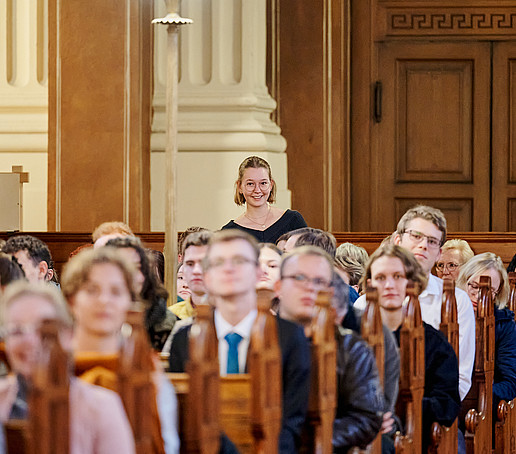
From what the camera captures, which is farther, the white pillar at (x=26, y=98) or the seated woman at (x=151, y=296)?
the white pillar at (x=26, y=98)

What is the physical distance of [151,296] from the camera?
14.2 ft

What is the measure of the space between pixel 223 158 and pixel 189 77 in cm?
72

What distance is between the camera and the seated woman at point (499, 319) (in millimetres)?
5949

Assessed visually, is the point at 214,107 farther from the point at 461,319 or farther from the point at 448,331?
the point at 448,331

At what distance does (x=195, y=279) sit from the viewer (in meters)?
5.01

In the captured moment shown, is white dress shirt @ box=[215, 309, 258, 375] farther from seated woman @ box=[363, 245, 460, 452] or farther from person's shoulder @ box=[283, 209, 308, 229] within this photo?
person's shoulder @ box=[283, 209, 308, 229]

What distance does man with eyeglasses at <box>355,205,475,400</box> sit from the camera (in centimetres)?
523

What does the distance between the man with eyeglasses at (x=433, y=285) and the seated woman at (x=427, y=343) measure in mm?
369

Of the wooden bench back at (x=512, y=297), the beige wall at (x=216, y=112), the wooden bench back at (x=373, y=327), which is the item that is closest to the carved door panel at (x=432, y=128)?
the beige wall at (x=216, y=112)

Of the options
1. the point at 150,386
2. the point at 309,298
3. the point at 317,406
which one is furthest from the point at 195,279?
the point at 150,386

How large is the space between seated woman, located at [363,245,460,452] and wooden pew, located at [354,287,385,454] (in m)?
0.55

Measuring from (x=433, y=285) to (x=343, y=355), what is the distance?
66.2 inches

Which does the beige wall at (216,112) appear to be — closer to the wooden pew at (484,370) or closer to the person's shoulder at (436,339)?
the wooden pew at (484,370)

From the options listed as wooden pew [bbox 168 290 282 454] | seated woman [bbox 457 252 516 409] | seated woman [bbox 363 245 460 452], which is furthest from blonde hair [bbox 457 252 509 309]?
wooden pew [bbox 168 290 282 454]
